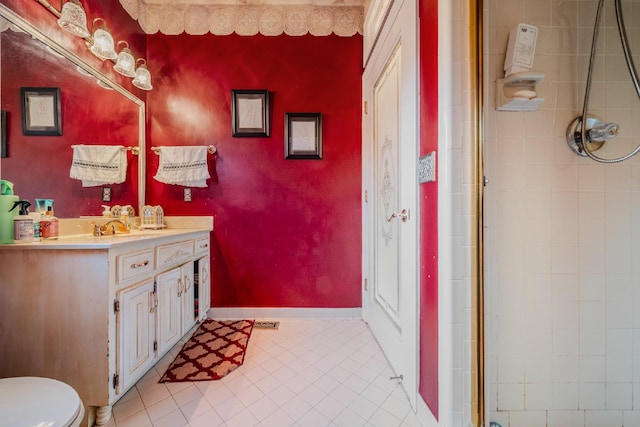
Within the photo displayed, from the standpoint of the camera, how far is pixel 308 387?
4.65 feet

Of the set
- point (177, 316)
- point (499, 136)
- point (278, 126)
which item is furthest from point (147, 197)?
point (499, 136)

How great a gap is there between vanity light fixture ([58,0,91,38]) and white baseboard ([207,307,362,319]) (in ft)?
7.09

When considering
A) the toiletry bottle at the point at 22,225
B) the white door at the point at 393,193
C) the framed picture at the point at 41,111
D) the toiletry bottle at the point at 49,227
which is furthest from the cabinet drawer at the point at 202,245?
the white door at the point at 393,193

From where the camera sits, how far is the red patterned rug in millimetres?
1513

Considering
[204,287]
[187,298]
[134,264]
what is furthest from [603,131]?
[204,287]

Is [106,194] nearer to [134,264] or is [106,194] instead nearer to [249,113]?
[134,264]

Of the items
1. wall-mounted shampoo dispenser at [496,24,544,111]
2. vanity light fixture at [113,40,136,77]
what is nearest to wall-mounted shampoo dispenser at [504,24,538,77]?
wall-mounted shampoo dispenser at [496,24,544,111]

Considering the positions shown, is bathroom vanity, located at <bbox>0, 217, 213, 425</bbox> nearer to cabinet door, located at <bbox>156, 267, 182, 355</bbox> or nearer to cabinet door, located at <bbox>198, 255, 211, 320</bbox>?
cabinet door, located at <bbox>156, 267, 182, 355</bbox>

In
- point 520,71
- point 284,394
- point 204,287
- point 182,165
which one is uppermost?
point 520,71

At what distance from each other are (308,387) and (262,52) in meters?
2.64

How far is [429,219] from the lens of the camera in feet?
3.58

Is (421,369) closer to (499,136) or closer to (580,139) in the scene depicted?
(499,136)

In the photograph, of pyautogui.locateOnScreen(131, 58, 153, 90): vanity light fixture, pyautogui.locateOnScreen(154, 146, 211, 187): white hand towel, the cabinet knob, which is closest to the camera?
the cabinet knob

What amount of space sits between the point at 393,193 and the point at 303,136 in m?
1.10
